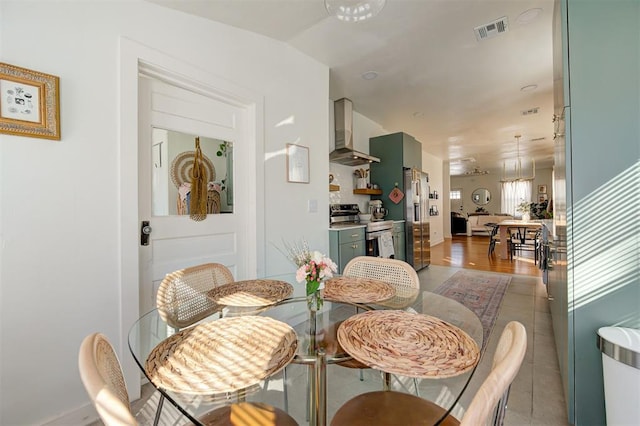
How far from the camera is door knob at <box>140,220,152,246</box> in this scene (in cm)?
180

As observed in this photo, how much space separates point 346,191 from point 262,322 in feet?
12.0

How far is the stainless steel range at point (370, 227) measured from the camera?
367cm

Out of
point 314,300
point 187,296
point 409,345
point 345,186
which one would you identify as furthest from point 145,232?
point 345,186

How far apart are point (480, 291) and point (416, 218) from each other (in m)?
1.65

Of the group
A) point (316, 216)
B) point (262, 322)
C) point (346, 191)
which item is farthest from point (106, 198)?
point (346, 191)

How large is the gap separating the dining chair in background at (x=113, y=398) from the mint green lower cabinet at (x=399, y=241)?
12.0 ft

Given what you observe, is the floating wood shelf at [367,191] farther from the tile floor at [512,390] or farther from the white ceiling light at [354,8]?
the white ceiling light at [354,8]

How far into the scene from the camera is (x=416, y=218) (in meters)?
4.94

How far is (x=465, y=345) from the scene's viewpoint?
0.85 meters

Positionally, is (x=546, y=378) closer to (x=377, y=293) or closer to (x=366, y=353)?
(x=377, y=293)

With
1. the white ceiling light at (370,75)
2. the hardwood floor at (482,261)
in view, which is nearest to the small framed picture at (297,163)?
the white ceiling light at (370,75)

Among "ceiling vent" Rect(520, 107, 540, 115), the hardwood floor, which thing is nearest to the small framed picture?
the hardwood floor

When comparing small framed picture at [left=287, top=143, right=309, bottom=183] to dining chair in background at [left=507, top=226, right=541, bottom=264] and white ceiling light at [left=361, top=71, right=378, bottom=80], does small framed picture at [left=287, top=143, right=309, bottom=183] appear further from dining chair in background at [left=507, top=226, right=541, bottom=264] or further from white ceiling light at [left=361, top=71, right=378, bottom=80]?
dining chair in background at [left=507, top=226, right=541, bottom=264]

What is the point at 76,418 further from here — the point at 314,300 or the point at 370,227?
the point at 370,227
